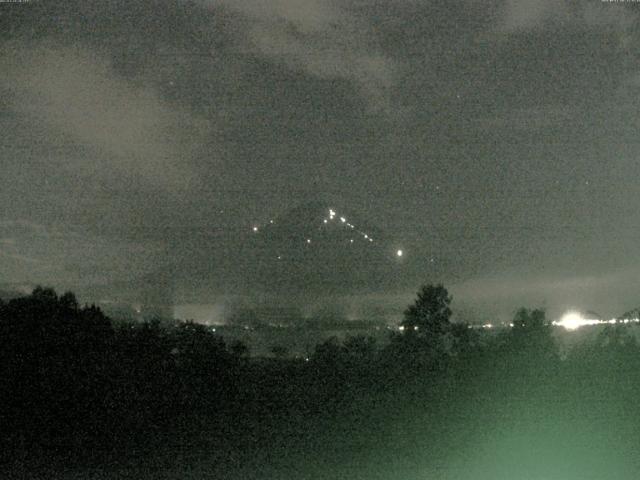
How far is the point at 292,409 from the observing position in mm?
16391

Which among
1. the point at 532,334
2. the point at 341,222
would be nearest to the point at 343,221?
the point at 341,222

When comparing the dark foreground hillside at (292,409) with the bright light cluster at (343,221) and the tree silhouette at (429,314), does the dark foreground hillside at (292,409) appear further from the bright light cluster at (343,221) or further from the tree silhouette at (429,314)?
the bright light cluster at (343,221)

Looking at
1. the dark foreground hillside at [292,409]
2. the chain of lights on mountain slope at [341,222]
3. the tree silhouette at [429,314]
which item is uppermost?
the chain of lights on mountain slope at [341,222]

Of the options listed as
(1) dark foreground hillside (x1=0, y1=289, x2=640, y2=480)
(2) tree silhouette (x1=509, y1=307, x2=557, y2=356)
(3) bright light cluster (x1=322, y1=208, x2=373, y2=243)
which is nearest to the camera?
(1) dark foreground hillside (x1=0, y1=289, x2=640, y2=480)

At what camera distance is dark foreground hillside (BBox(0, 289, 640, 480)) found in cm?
1270

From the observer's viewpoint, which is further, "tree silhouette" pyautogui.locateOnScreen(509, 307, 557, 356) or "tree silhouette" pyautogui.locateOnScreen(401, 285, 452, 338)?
"tree silhouette" pyautogui.locateOnScreen(401, 285, 452, 338)

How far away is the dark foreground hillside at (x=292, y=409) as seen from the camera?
41.7ft

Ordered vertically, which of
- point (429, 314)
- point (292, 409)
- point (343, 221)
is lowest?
point (292, 409)

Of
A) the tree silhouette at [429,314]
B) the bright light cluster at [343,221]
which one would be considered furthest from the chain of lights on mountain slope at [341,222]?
the tree silhouette at [429,314]

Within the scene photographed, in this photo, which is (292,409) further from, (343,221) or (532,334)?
(343,221)

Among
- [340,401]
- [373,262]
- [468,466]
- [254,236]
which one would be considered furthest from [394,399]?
[254,236]

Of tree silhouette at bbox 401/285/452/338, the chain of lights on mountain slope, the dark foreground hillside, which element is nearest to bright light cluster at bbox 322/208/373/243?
the chain of lights on mountain slope

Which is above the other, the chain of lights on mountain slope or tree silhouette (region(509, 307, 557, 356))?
the chain of lights on mountain slope

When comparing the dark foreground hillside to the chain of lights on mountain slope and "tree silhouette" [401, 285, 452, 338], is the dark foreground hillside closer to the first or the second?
"tree silhouette" [401, 285, 452, 338]
